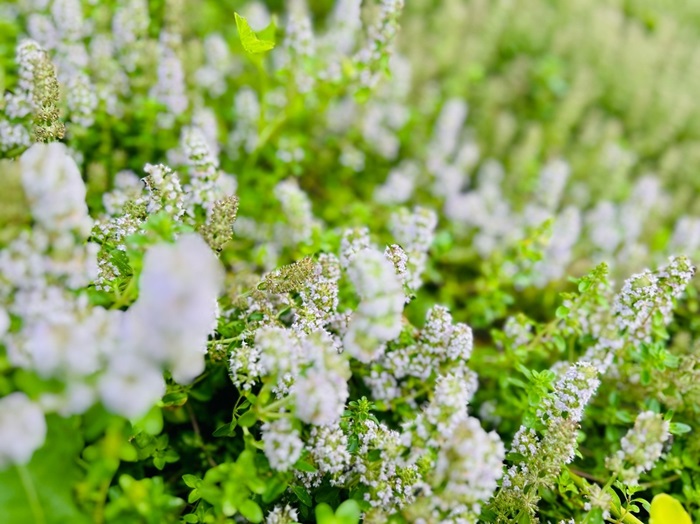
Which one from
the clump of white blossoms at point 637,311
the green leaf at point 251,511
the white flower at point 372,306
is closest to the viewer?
the white flower at point 372,306

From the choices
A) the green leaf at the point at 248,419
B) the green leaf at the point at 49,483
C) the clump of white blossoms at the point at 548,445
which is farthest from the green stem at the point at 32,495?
the clump of white blossoms at the point at 548,445

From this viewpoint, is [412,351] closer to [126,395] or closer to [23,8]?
[126,395]

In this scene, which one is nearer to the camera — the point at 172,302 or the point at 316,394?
the point at 172,302

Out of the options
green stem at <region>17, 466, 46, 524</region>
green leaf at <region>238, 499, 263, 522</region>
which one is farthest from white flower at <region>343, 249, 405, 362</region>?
green stem at <region>17, 466, 46, 524</region>

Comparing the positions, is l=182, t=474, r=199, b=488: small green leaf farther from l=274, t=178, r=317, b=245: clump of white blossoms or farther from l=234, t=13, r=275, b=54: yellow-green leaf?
l=234, t=13, r=275, b=54: yellow-green leaf

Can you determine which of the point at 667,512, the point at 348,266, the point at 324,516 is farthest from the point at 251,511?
the point at 667,512

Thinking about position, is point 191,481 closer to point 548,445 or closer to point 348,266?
point 348,266

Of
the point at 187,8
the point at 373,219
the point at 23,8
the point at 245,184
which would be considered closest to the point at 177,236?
the point at 245,184

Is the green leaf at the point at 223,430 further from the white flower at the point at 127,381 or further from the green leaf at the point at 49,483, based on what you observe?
the white flower at the point at 127,381
